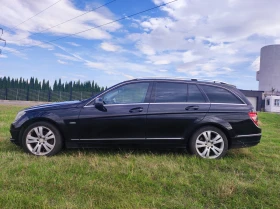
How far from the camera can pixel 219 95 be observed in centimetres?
482

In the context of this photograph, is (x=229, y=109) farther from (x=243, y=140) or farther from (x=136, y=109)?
(x=136, y=109)

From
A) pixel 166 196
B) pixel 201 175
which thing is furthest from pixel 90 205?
pixel 201 175

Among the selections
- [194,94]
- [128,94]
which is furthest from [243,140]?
[128,94]

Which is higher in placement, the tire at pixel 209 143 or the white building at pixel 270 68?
the white building at pixel 270 68

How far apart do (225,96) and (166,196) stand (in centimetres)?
266

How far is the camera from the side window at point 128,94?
4.66 m

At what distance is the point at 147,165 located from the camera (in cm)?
398

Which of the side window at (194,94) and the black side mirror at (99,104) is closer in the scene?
the black side mirror at (99,104)

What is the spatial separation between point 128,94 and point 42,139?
1819 millimetres

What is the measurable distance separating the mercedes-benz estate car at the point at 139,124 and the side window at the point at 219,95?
7cm

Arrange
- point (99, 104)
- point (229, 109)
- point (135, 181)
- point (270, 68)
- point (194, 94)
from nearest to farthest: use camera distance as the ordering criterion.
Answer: point (135, 181)
point (99, 104)
point (229, 109)
point (194, 94)
point (270, 68)

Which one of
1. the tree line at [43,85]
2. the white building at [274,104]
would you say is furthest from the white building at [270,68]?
the tree line at [43,85]

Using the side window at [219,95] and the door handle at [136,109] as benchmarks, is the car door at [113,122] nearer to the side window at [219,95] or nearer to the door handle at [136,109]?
A: the door handle at [136,109]

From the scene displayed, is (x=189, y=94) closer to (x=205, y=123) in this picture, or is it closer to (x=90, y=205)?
(x=205, y=123)
